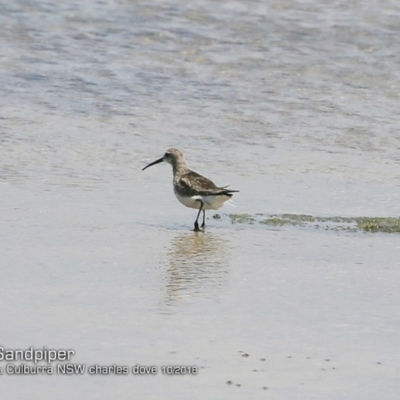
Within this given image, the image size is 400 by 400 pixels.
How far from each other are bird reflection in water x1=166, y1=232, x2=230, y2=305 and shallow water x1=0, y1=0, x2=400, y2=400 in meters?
0.02

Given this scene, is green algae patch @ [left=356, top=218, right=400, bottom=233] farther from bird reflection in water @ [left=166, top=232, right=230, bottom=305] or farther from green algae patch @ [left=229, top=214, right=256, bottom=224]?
bird reflection in water @ [left=166, top=232, right=230, bottom=305]

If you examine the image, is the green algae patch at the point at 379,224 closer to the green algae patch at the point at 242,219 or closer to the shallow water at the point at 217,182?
the shallow water at the point at 217,182

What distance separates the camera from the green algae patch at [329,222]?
24.3ft

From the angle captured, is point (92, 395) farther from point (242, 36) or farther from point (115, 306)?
point (242, 36)

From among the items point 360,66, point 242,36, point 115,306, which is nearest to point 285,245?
point 115,306

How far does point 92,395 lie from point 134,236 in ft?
8.97

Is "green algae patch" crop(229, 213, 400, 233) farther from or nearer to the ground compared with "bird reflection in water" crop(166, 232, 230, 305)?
farther from the ground

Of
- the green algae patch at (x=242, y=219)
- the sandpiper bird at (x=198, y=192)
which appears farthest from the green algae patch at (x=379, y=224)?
the sandpiper bird at (x=198, y=192)

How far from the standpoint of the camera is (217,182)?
850cm

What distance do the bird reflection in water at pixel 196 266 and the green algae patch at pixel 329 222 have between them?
374 mm

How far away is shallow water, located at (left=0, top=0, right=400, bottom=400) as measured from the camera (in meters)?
4.93

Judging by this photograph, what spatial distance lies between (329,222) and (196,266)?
4.53 ft

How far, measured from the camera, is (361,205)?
800cm

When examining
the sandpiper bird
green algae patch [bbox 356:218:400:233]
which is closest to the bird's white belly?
the sandpiper bird
